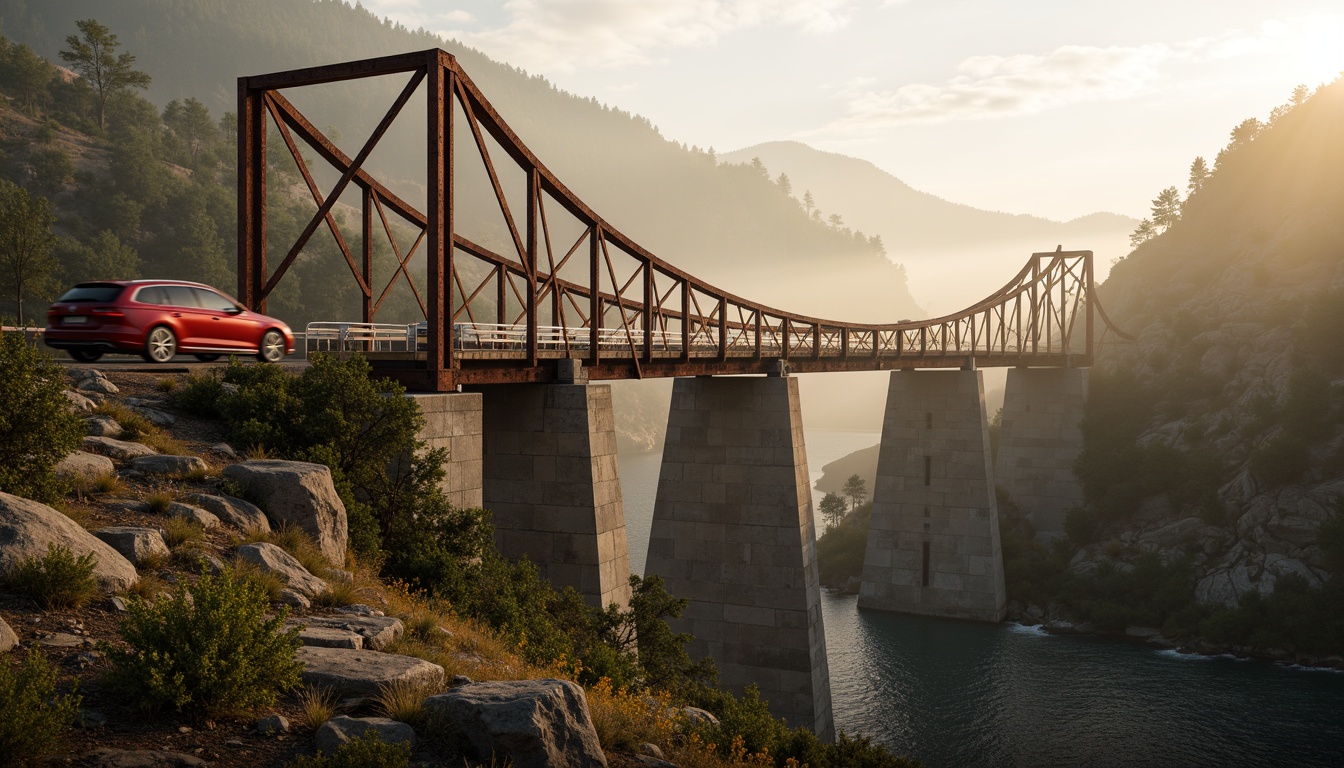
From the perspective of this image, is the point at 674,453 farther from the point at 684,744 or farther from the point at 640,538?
the point at 640,538

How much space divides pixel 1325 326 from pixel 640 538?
155 feet

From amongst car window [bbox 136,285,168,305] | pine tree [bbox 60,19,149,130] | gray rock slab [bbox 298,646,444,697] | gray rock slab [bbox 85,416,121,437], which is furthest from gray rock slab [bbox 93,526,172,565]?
pine tree [bbox 60,19,149,130]

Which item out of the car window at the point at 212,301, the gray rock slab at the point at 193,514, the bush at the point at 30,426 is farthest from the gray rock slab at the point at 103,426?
the car window at the point at 212,301

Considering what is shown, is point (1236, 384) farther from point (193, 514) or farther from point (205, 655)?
point (205, 655)

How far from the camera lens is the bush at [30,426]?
10734 millimetres

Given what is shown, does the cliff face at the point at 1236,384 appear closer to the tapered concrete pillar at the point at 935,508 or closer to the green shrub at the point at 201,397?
the tapered concrete pillar at the point at 935,508

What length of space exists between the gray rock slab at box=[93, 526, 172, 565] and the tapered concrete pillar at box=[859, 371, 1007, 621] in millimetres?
44865

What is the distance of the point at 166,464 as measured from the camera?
13.3m

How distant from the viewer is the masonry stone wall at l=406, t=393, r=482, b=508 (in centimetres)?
1842

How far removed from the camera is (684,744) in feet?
38.1

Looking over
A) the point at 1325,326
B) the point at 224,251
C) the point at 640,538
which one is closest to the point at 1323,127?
the point at 1325,326

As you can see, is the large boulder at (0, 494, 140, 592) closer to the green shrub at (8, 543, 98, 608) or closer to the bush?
the green shrub at (8, 543, 98, 608)

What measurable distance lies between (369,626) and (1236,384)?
63.7 metres

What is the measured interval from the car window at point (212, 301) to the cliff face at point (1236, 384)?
4973 cm
